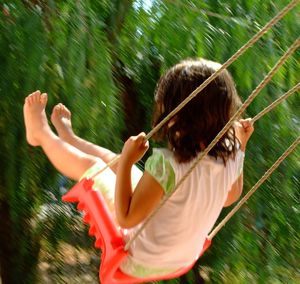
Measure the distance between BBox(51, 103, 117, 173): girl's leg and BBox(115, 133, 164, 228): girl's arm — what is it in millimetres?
220

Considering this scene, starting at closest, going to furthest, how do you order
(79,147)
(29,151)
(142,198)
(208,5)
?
(142,198) < (79,147) < (29,151) < (208,5)

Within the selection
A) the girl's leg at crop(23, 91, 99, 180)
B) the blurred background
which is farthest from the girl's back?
the blurred background

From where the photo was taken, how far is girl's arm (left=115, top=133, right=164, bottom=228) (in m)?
0.86

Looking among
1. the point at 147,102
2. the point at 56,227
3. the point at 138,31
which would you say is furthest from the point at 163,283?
the point at 138,31

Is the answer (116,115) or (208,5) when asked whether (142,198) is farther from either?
(208,5)

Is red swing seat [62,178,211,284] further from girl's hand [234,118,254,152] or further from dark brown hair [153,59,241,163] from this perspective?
girl's hand [234,118,254,152]

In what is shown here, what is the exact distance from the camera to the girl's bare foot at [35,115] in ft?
3.50

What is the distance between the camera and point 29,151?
124cm

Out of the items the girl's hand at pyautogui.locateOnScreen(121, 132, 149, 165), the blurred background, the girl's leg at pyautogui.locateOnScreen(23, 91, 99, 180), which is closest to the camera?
the girl's hand at pyautogui.locateOnScreen(121, 132, 149, 165)

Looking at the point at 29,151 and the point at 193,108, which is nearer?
the point at 193,108

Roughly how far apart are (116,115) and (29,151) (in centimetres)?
17

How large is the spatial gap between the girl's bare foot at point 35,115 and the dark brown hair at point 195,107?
0.73 feet

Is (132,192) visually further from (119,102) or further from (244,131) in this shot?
(119,102)

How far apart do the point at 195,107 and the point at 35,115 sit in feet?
0.94
